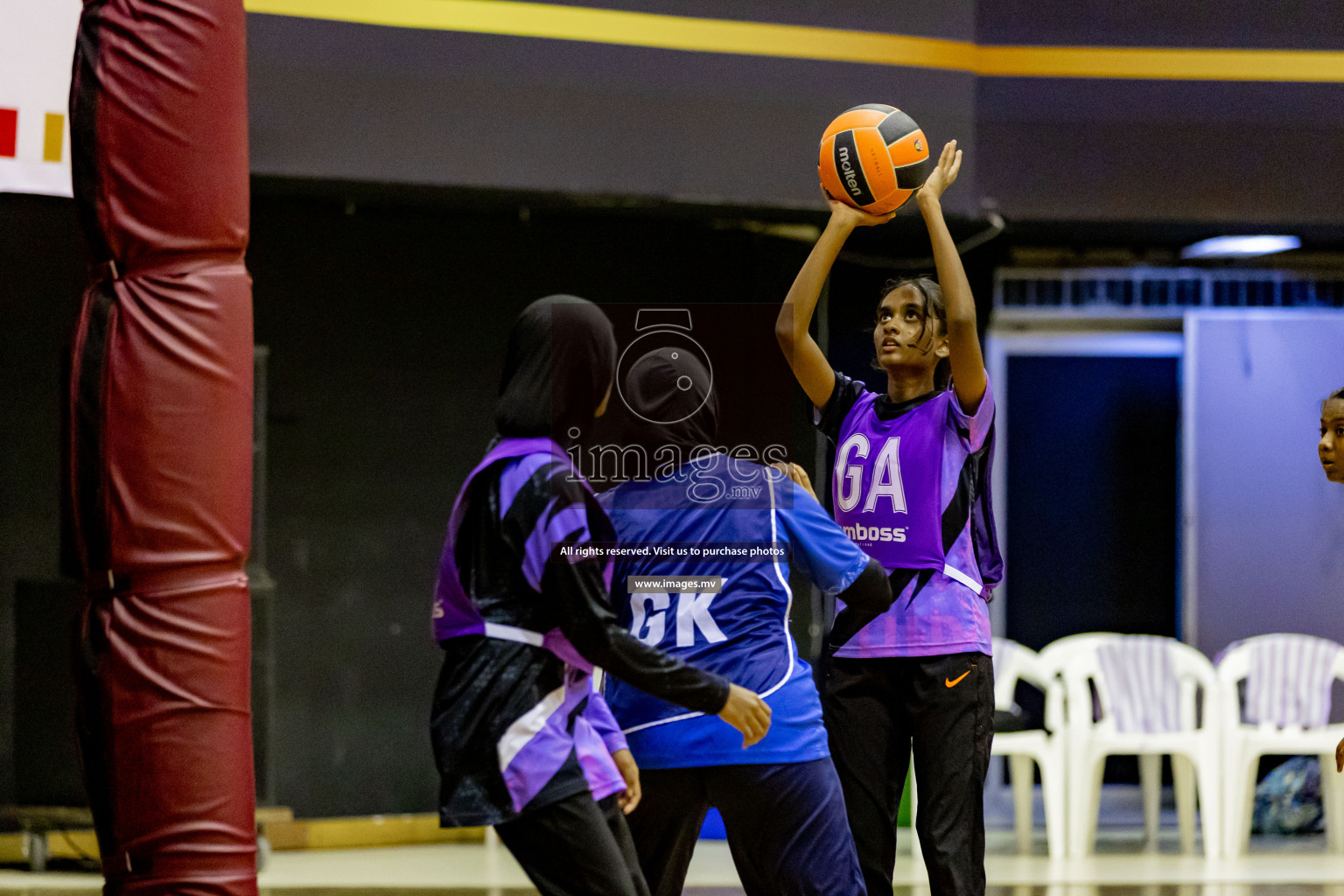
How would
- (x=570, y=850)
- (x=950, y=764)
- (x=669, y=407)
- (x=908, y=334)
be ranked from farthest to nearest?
(x=908, y=334)
(x=950, y=764)
(x=669, y=407)
(x=570, y=850)

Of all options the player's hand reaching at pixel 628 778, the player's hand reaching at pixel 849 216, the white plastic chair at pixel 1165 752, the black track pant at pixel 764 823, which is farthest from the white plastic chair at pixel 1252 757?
the player's hand reaching at pixel 628 778

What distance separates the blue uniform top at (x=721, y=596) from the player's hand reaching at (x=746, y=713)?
0.90ft

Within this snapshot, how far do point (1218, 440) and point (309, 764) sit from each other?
5545 mm

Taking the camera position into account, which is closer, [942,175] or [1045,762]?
[942,175]

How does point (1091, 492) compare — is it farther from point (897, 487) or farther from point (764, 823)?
point (764, 823)

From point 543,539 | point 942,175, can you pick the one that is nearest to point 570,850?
point 543,539

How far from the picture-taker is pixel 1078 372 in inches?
368

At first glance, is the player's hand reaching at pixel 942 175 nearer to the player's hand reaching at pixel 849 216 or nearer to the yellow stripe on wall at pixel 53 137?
the player's hand reaching at pixel 849 216

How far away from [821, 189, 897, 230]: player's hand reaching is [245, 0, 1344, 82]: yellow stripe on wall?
11.0 ft

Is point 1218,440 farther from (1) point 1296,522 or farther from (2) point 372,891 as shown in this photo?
(2) point 372,891

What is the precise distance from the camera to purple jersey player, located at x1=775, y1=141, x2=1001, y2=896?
4.32 metres

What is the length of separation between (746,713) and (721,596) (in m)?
0.46

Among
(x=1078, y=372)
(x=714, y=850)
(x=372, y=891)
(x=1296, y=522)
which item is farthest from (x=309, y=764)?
(x=1296, y=522)

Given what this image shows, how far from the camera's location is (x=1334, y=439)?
4934 mm
